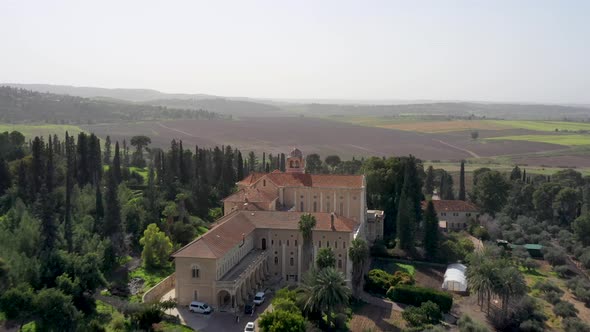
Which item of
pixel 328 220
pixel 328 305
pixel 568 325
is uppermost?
pixel 328 220

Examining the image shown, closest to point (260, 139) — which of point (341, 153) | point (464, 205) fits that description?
point (341, 153)

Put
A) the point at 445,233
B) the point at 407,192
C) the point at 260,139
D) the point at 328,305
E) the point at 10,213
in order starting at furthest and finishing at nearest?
the point at 260,139 < the point at 445,233 < the point at 407,192 < the point at 10,213 < the point at 328,305

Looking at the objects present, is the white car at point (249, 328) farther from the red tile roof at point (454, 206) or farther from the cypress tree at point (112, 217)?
the red tile roof at point (454, 206)

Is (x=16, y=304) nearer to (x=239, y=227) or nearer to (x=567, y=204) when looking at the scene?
(x=239, y=227)

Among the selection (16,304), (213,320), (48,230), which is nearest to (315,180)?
(213,320)

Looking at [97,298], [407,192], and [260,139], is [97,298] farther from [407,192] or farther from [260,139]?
[260,139]

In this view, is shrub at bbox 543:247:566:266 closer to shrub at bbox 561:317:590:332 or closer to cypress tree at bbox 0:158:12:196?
shrub at bbox 561:317:590:332
